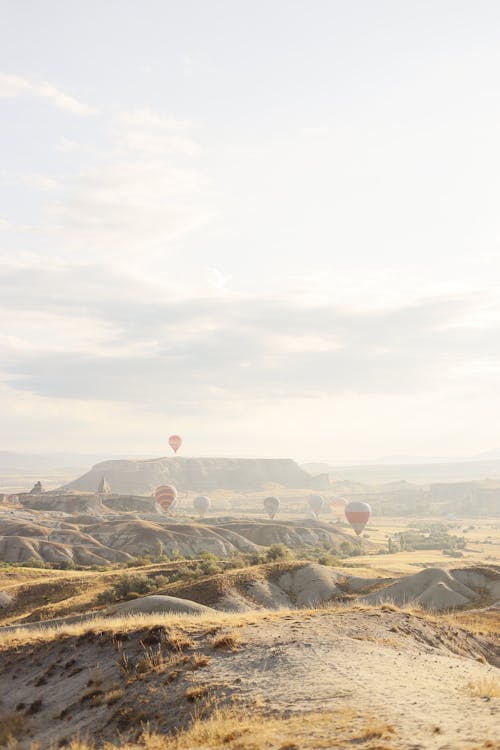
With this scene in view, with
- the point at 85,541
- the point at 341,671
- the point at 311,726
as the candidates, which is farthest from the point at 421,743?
the point at 85,541

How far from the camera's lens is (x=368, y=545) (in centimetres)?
12838

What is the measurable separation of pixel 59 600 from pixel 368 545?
92.4m

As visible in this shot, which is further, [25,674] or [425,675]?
[25,674]

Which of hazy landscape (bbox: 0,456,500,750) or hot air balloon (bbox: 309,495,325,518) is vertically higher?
hazy landscape (bbox: 0,456,500,750)

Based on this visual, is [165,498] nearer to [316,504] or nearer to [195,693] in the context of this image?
[316,504]

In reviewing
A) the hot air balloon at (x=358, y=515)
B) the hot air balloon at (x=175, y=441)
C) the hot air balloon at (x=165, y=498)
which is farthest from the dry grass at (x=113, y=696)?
the hot air balloon at (x=175, y=441)

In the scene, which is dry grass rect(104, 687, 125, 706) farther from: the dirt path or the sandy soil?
the dirt path

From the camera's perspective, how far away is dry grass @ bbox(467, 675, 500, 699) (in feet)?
48.4

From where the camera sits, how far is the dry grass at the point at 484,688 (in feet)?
48.4

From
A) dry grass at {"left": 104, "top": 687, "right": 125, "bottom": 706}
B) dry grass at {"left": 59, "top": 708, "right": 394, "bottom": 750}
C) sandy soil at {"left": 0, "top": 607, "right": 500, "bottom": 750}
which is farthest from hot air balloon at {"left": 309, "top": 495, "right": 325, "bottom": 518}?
dry grass at {"left": 59, "top": 708, "right": 394, "bottom": 750}

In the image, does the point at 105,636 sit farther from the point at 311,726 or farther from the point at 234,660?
the point at 311,726

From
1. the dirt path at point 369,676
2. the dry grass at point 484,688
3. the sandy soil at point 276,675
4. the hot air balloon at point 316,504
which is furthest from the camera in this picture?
the hot air balloon at point 316,504

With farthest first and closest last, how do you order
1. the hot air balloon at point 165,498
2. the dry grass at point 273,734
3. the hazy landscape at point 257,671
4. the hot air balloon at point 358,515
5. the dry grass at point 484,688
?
the hot air balloon at point 165,498
the hot air balloon at point 358,515
the dry grass at point 484,688
the hazy landscape at point 257,671
the dry grass at point 273,734

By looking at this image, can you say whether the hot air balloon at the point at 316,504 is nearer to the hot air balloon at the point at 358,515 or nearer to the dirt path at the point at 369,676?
the hot air balloon at the point at 358,515
